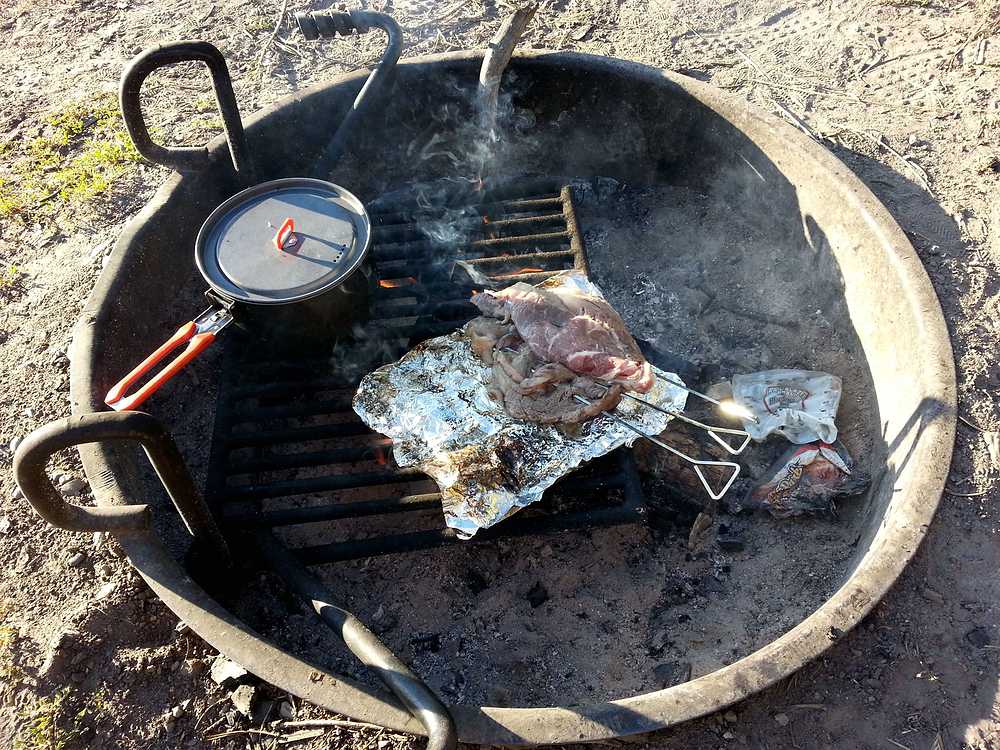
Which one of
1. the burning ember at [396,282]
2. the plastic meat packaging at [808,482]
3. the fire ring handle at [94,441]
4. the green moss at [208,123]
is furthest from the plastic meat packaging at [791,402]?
the green moss at [208,123]

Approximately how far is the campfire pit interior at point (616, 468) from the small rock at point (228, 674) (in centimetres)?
29

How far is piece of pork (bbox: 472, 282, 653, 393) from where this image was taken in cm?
323

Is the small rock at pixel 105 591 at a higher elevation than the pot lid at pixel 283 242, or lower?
lower

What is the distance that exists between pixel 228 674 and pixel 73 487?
1.25 metres

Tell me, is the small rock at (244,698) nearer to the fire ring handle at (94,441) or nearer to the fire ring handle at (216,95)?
the fire ring handle at (94,441)

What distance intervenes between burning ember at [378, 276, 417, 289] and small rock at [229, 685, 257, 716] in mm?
2193

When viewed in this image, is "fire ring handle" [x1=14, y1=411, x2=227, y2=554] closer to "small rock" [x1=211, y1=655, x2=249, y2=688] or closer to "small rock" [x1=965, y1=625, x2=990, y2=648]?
"small rock" [x1=211, y1=655, x2=249, y2=688]

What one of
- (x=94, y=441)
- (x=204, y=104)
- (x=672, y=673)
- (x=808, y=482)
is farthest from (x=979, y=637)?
(x=204, y=104)

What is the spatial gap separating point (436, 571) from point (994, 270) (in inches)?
124

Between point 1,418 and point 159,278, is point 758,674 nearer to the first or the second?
point 159,278

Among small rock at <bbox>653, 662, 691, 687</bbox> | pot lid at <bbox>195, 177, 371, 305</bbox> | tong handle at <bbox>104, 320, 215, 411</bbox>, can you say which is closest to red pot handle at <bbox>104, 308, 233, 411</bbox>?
tong handle at <bbox>104, 320, 215, 411</bbox>

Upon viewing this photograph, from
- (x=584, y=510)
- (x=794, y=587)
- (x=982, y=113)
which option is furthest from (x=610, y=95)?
(x=794, y=587)

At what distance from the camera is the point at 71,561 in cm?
296

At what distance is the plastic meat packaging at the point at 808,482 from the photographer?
127 inches
